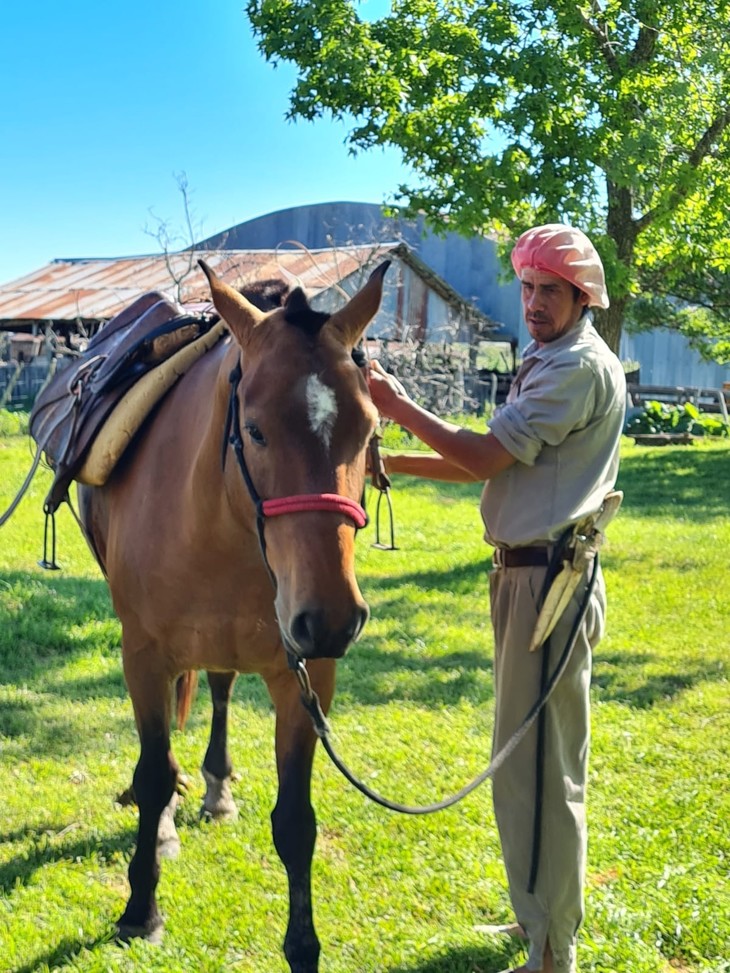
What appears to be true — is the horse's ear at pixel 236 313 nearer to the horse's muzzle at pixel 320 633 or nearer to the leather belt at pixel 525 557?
the horse's muzzle at pixel 320 633

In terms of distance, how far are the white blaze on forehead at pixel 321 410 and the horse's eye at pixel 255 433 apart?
14 cm

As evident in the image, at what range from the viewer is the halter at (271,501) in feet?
6.64

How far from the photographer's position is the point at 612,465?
2543 millimetres

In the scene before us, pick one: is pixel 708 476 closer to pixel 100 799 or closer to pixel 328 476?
pixel 100 799

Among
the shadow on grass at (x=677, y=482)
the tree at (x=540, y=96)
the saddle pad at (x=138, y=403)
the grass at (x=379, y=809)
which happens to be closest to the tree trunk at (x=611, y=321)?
the tree at (x=540, y=96)

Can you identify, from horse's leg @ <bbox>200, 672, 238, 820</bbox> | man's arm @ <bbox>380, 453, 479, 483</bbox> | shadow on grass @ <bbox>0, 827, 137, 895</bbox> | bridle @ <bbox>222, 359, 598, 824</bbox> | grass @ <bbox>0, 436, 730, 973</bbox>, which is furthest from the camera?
horse's leg @ <bbox>200, 672, 238, 820</bbox>

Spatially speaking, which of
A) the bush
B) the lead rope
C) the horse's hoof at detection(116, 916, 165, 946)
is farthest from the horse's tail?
the bush

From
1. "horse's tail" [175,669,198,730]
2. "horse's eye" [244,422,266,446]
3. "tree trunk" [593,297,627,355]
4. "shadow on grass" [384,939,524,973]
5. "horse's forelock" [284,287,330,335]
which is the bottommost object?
"shadow on grass" [384,939,524,973]

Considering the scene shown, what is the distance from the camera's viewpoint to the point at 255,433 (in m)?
2.14

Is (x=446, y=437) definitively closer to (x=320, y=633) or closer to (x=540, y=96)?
(x=320, y=633)

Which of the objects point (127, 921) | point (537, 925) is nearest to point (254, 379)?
point (537, 925)

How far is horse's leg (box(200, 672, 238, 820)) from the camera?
3.75 metres

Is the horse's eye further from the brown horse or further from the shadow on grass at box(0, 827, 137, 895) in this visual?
the shadow on grass at box(0, 827, 137, 895)

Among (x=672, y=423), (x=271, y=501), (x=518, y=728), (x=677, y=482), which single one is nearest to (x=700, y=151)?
(x=677, y=482)
